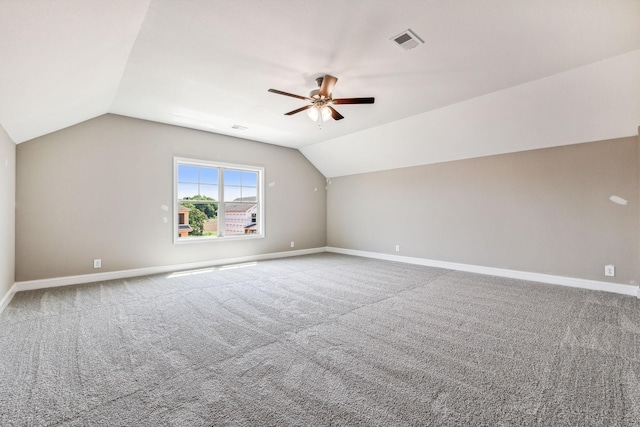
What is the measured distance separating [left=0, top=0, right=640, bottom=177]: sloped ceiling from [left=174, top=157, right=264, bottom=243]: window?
1.14 metres

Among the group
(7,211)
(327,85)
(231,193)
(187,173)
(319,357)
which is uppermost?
(327,85)

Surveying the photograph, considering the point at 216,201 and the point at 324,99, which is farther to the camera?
the point at 216,201

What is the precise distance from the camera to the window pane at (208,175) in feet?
18.7

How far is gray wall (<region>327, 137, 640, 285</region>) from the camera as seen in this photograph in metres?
3.82

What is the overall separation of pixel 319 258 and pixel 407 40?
16.3ft

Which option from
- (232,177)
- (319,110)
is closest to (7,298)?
(232,177)

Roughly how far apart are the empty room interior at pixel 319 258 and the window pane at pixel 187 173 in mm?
124

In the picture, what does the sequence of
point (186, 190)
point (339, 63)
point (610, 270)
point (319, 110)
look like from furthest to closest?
point (186, 190) < point (610, 270) < point (319, 110) < point (339, 63)

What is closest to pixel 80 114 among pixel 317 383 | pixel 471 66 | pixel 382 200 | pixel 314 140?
pixel 314 140

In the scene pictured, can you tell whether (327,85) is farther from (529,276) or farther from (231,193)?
(529,276)

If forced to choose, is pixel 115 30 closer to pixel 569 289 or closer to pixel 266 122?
pixel 266 122

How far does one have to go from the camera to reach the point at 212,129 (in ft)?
17.9

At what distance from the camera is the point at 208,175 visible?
5.79m

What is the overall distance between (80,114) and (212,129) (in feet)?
6.56
